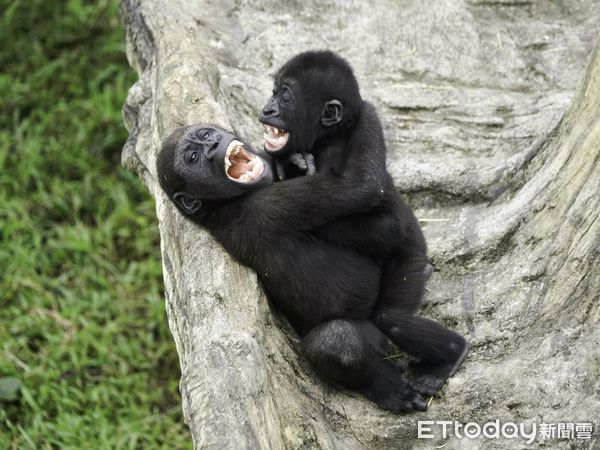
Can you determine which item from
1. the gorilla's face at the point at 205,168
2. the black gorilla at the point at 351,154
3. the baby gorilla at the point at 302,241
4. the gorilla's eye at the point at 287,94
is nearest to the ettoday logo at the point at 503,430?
the baby gorilla at the point at 302,241

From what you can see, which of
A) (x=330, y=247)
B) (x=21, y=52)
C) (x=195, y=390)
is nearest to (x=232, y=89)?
(x=330, y=247)

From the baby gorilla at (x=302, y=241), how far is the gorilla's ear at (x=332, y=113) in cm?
26

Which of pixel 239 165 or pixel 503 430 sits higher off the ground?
pixel 239 165

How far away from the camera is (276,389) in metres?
4.18

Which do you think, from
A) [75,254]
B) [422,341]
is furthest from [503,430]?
[75,254]

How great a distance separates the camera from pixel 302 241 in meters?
4.62

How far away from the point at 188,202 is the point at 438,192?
2.04 meters

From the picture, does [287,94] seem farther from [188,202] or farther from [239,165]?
[188,202]

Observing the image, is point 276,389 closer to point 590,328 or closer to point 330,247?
point 330,247

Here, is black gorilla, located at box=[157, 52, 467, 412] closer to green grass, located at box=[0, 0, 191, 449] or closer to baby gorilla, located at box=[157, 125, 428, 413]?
baby gorilla, located at box=[157, 125, 428, 413]

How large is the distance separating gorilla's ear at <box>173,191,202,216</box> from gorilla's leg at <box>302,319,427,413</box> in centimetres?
97

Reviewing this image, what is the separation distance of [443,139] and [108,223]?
3841 mm

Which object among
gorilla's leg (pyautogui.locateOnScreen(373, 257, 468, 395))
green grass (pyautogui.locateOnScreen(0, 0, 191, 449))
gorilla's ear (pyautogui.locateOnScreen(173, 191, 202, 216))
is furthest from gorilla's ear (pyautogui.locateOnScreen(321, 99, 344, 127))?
green grass (pyautogui.locateOnScreen(0, 0, 191, 449))

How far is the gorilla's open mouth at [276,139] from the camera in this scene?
16.3 ft
